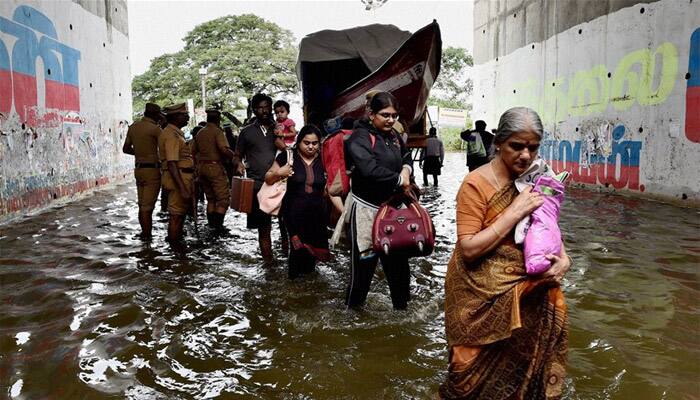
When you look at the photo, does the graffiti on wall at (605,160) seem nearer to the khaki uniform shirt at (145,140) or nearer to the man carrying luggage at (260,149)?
the man carrying luggage at (260,149)

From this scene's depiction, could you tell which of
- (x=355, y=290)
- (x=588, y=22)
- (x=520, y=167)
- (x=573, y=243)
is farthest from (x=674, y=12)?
(x=520, y=167)

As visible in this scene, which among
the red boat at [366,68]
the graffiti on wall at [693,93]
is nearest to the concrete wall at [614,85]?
the graffiti on wall at [693,93]

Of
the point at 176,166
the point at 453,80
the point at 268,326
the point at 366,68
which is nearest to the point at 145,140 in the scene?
the point at 176,166

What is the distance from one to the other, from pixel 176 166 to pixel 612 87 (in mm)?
10312

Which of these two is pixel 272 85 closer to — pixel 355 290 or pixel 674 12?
pixel 674 12

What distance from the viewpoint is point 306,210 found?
16.1ft

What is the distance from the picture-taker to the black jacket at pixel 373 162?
373 cm

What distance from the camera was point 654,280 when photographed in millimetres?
5324

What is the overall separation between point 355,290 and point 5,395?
7.41 ft

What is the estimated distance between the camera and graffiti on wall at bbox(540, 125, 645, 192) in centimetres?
1189

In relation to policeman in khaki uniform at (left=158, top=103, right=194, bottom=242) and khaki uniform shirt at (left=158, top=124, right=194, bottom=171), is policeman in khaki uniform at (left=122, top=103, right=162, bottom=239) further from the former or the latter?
khaki uniform shirt at (left=158, top=124, right=194, bottom=171)

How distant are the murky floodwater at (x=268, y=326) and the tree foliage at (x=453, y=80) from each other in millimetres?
40658

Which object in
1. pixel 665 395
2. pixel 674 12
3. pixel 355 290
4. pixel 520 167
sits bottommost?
pixel 665 395

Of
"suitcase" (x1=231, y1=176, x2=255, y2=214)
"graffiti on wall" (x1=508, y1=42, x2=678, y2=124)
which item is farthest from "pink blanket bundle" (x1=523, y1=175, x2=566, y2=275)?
"graffiti on wall" (x1=508, y1=42, x2=678, y2=124)
